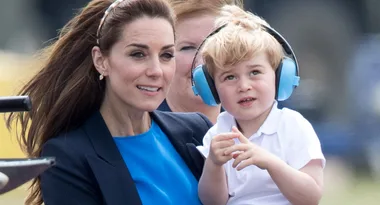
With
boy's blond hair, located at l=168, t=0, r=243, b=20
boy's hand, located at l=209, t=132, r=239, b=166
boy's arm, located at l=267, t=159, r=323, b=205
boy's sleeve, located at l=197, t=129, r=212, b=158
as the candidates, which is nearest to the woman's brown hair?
Result: boy's sleeve, located at l=197, t=129, r=212, b=158

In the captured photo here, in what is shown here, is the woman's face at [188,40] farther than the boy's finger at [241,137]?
Yes

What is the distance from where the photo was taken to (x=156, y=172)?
137 inches

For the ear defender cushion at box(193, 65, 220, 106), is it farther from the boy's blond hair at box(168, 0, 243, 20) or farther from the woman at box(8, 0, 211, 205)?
the boy's blond hair at box(168, 0, 243, 20)

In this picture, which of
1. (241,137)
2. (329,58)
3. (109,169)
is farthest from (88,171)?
(329,58)

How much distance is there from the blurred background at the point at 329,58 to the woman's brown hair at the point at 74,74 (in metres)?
7.74

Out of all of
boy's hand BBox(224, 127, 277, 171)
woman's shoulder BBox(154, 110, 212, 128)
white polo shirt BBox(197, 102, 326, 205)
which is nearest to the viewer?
boy's hand BBox(224, 127, 277, 171)

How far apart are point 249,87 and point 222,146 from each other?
22 cm

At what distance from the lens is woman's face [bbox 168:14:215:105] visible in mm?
4398

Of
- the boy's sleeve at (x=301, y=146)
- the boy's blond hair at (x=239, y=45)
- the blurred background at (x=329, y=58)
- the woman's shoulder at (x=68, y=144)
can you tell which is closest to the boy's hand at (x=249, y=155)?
the boy's sleeve at (x=301, y=146)

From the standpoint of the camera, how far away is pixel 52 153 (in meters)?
3.34

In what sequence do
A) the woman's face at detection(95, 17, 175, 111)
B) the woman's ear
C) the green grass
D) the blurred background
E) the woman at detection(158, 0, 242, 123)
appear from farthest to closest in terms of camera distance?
the blurred background, the green grass, the woman at detection(158, 0, 242, 123), the woman's ear, the woman's face at detection(95, 17, 175, 111)

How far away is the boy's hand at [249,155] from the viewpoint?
10.2ft

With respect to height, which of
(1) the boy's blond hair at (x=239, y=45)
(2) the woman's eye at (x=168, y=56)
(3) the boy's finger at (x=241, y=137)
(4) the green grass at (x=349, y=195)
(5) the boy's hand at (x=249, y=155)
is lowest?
(4) the green grass at (x=349, y=195)

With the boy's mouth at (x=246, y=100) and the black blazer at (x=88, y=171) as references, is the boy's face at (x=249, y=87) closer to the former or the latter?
the boy's mouth at (x=246, y=100)
